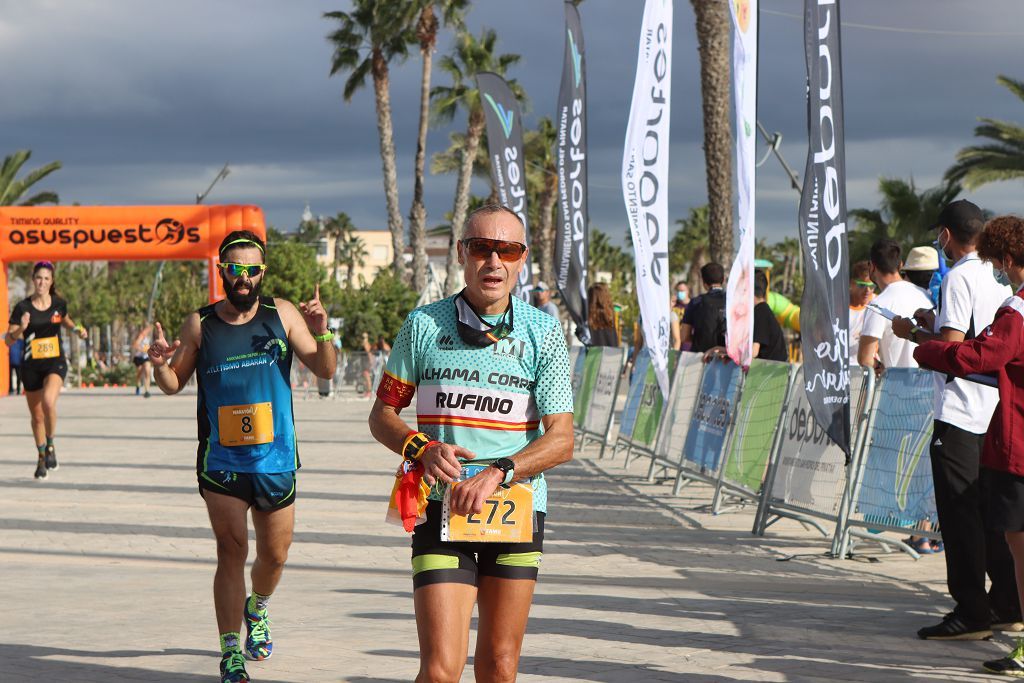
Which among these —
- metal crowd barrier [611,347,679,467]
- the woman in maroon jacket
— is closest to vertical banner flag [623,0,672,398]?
metal crowd barrier [611,347,679,467]

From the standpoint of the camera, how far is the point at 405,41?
147ft

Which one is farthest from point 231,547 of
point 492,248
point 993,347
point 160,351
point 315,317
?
point 993,347

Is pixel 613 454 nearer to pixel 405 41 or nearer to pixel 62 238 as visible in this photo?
pixel 62 238

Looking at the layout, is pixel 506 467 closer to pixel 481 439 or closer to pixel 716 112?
pixel 481 439

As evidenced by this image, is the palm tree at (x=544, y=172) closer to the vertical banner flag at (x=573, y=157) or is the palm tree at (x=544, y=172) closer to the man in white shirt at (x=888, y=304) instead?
the vertical banner flag at (x=573, y=157)

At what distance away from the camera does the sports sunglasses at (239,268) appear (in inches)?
220

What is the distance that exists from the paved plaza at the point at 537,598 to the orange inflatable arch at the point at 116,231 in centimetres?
1664

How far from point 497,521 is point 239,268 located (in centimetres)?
227

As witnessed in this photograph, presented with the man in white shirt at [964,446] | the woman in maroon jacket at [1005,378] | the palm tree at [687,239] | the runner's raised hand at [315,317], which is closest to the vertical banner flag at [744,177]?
the man in white shirt at [964,446]

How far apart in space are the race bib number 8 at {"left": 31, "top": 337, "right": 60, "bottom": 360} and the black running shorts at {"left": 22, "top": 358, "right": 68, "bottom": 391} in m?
0.05

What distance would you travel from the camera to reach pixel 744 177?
34.0ft

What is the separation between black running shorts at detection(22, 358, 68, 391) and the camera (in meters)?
13.2

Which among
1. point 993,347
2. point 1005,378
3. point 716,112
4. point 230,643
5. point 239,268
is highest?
point 716,112

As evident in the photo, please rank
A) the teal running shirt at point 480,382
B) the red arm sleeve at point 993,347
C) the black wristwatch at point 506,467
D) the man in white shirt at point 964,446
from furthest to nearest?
1. the man in white shirt at point 964,446
2. the red arm sleeve at point 993,347
3. the teal running shirt at point 480,382
4. the black wristwatch at point 506,467
